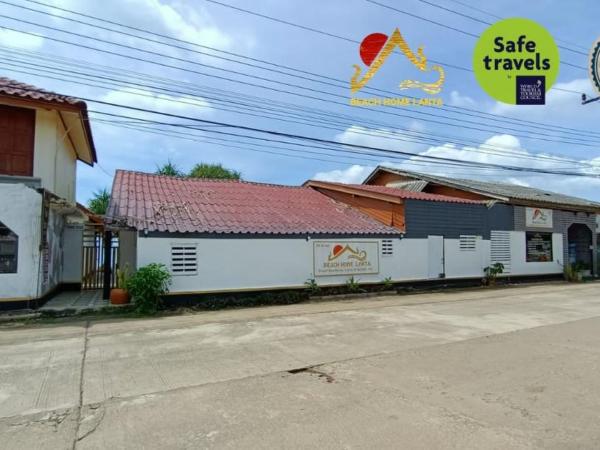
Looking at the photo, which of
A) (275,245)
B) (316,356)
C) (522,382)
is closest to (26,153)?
(275,245)

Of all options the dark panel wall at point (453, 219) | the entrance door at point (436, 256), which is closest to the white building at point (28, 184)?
the dark panel wall at point (453, 219)

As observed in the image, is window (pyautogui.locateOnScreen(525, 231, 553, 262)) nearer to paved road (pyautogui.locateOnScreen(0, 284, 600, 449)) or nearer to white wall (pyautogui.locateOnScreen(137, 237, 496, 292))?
white wall (pyautogui.locateOnScreen(137, 237, 496, 292))

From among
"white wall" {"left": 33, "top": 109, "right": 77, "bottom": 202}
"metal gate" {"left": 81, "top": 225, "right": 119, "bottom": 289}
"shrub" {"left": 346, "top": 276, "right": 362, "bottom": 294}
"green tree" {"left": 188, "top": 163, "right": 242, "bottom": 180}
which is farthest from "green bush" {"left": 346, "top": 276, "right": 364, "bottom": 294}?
"green tree" {"left": 188, "top": 163, "right": 242, "bottom": 180}

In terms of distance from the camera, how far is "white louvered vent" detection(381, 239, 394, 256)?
56.4 ft

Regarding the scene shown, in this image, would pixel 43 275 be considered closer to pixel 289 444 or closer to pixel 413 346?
pixel 413 346

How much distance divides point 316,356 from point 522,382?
292cm

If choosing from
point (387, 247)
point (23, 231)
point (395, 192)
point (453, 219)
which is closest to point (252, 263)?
point (387, 247)

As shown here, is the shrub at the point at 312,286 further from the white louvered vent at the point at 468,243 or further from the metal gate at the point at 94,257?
the white louvered vent at the point at 468,243

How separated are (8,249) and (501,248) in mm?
19009

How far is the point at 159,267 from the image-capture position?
12617mm

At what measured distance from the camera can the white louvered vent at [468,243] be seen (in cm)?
1953

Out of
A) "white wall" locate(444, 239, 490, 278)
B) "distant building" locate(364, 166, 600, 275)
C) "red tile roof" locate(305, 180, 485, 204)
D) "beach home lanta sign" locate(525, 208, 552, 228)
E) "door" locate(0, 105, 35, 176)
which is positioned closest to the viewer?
"door" locate(0, 105, 35, 176)

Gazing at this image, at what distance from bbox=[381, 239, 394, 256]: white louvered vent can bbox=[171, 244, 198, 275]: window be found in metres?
7.21

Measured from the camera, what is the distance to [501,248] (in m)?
20.9
